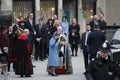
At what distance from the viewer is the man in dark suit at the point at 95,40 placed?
17.4 m

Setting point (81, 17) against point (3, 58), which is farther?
point (81, 17)

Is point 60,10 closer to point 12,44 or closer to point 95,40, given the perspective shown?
point 12,44

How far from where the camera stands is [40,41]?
25.5 m

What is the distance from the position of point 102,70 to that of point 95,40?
25.1 feet

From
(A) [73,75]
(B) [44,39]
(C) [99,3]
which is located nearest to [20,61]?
(A) [73,75]

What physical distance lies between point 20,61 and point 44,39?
644 cm

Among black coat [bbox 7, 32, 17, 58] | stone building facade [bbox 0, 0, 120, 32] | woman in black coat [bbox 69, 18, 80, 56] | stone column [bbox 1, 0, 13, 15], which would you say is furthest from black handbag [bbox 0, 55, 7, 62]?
stone column [bbox 1, 0, 13, 15]

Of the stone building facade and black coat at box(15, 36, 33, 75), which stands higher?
the stone building facade

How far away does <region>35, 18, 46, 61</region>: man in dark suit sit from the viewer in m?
25.1

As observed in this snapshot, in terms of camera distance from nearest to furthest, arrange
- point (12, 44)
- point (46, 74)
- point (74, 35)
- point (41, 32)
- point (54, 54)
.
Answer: point (54, 54), point (46, 74), point (12, 44), point (41, 32), point (74, 35)

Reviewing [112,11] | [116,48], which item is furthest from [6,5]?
[116,48]

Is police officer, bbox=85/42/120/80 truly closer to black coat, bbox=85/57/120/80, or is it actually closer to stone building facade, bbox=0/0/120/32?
black coat, bbox=85/57/120/80

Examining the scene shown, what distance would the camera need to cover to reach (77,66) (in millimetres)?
22719

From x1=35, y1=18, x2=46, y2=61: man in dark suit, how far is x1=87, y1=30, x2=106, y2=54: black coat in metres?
7.60
